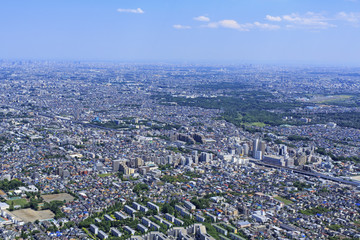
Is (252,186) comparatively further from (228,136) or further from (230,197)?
(228,136)

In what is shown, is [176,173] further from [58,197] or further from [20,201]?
[20,201]

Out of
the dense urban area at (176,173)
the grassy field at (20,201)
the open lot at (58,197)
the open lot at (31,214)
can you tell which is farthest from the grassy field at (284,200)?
the grassy field at (20,201)

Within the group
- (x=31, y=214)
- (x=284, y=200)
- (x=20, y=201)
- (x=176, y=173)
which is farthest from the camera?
(x=176, y=173)

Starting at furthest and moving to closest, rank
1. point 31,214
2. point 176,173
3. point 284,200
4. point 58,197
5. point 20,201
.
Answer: point 176,173 → point 284,200 → point 58,197 → point 20,201 → point 31,214

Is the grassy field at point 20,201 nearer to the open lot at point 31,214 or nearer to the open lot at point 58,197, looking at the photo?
the open lot at point 31,214

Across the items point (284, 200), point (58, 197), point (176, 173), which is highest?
point (58, 197)

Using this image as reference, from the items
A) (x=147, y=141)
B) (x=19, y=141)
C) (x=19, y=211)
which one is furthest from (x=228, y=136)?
(x=19, y=211)

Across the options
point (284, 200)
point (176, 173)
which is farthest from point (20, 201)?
point (284, 200)
